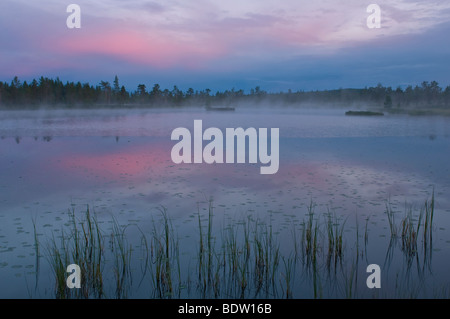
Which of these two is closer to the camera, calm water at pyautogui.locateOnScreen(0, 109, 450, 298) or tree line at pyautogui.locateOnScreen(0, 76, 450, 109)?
calm water at pyautogui.locateOnScreen(0, 109, 450, 298)

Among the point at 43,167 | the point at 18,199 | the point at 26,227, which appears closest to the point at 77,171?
the point at 43,167

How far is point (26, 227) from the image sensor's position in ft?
27.8

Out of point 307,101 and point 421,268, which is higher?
point 307,101

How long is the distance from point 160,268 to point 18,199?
6.35 meters

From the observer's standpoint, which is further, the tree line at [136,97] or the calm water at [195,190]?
the tree line at [136,97]

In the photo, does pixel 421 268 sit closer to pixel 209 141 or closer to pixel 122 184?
pixel 122 184

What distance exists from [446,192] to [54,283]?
10900 millimetres

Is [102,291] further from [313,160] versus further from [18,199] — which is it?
[313,160]

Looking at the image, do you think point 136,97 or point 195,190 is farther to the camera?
point 136,97

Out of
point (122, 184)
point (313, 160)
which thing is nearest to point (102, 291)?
point (122, 184)

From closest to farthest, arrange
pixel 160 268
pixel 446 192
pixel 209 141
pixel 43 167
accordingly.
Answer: pixel 160 268
pixel 446 192
pixel 43 167
pixel 209 141

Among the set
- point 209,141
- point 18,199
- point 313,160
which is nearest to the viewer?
point 18,199

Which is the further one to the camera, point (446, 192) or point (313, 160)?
point (313, 160)

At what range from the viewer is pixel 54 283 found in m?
6.18
